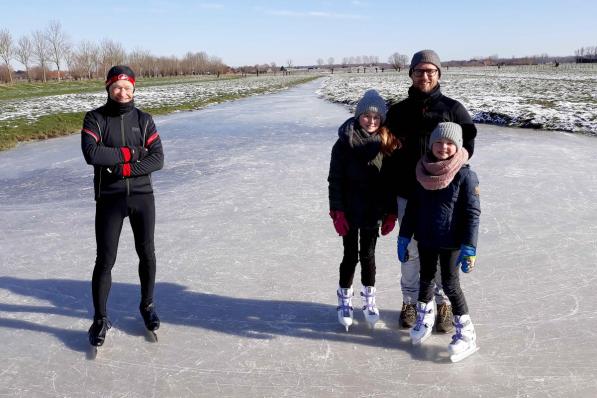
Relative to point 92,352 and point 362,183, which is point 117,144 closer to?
point 92,352

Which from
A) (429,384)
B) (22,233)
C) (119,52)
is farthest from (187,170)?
(119,52)

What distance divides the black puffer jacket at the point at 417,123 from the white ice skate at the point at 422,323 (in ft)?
2.12

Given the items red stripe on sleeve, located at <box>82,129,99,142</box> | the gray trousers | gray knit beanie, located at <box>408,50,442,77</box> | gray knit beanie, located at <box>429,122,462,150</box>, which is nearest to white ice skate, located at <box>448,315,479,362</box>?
the gray trousers

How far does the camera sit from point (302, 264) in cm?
383

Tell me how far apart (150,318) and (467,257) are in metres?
1.89

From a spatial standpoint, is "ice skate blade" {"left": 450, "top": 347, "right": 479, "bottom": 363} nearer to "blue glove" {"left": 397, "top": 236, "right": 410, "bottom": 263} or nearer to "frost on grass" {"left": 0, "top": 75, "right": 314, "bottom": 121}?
"blue glove" {"left": 397, "top": 236, "right": 410, "bottom": 263}

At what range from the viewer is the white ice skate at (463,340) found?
256cm

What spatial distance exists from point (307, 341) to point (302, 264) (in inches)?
42.5

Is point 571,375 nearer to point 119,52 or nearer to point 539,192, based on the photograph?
point 539,192

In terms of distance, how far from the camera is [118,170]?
256cm

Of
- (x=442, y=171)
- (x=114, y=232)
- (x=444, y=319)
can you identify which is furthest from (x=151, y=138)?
(x=444, y=319)

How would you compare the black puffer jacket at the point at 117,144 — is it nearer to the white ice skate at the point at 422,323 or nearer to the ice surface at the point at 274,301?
the ice surface at the point at 274,301

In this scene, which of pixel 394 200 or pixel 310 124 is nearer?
pixel 394 200

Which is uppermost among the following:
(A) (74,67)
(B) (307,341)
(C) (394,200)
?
(A) (74,67)
